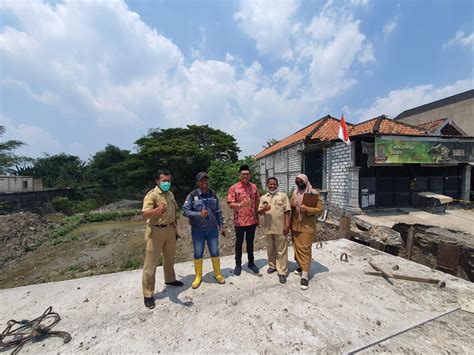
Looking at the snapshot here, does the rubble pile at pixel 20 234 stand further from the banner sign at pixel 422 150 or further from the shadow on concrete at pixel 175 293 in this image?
the banner sign at pixel 422 150

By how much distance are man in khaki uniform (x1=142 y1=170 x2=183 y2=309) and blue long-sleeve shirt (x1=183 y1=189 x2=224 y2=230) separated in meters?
0.22

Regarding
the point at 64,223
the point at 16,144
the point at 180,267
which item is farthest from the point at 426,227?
the point at 16,144

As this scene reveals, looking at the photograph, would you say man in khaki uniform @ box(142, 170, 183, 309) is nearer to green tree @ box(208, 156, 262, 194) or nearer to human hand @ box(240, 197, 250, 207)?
human hand @ box(240, 197, 250, 207)

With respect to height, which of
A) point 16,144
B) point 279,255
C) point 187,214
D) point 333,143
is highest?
point 16,144

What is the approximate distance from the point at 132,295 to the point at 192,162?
62.8 ft

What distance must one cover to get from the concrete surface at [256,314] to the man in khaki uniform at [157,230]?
0.34 metres

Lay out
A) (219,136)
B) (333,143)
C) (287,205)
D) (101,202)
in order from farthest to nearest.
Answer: (219,136), (101,202), (333,143), (287,205)

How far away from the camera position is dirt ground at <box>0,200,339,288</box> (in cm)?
691

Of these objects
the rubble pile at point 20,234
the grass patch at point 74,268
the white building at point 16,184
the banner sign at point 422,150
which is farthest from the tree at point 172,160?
the banner sign at point 422,150

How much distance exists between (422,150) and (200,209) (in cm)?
871

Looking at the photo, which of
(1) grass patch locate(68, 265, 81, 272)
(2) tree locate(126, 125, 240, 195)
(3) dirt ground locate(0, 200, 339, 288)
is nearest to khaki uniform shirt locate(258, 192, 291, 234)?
(3) dirt ground locate(0, 200, 339, 288)

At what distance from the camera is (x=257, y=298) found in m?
2.66

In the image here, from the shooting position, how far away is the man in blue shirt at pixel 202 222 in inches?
115

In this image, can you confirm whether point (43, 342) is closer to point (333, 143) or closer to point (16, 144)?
point (333, 143)
